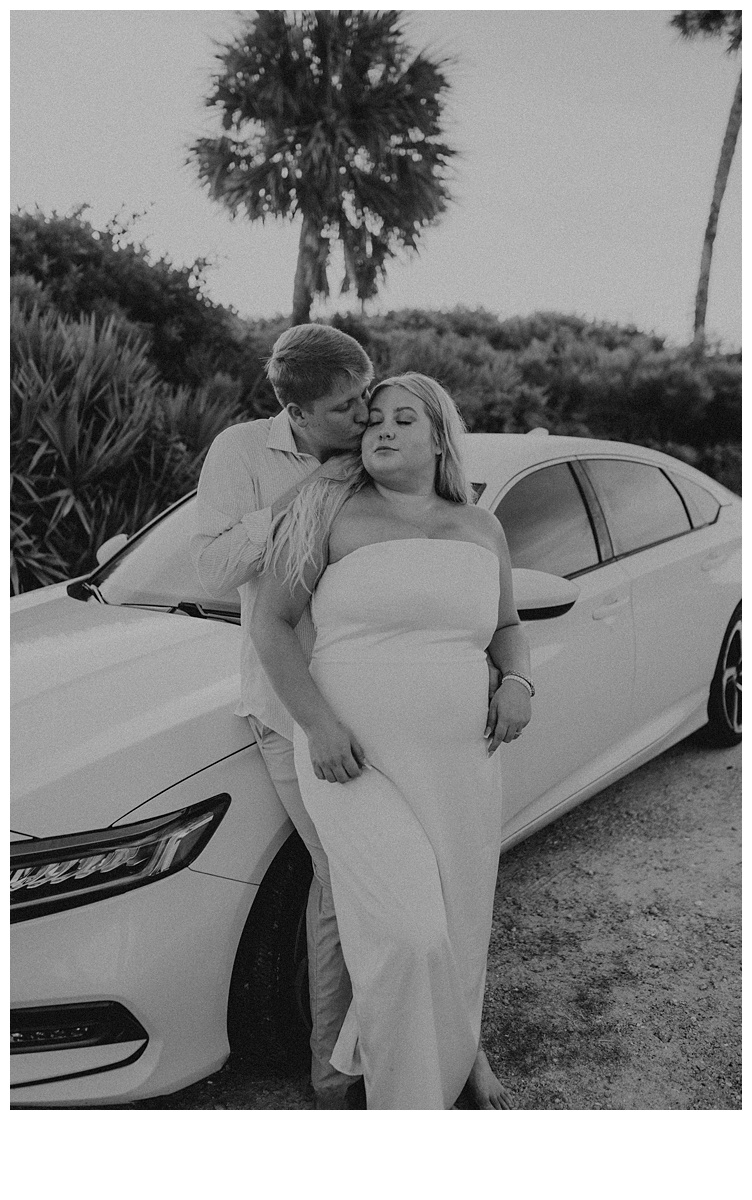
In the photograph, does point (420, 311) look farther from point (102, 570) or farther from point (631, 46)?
point (102, 570)

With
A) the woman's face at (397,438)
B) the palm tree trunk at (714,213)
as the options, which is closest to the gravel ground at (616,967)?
the woman's face at (397,438)

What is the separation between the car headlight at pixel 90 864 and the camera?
179 centimetres

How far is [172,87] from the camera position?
5500 mm

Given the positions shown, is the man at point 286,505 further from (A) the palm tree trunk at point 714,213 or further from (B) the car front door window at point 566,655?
(A) the palm tree trunk at point 714,213

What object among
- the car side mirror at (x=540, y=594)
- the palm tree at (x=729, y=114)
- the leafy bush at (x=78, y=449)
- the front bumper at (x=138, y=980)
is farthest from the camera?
the leafy bush at (x=78, y=449)

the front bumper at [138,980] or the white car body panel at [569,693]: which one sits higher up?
the white car body panel at [569,693]

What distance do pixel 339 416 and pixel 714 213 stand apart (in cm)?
515

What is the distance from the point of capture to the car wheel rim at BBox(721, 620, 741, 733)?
382cm

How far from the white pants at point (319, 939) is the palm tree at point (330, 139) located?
16.6 ft

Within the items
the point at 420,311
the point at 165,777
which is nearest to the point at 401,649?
the point at 165,777

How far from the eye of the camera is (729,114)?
5.30 metres

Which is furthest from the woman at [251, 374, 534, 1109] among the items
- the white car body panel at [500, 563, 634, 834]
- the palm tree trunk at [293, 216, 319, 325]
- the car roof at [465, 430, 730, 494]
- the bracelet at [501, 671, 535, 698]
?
the palm tree trunk at [293, 216, 319, 325]

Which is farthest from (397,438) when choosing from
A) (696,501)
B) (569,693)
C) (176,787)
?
(696,501)

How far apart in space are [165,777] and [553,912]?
155 cm
